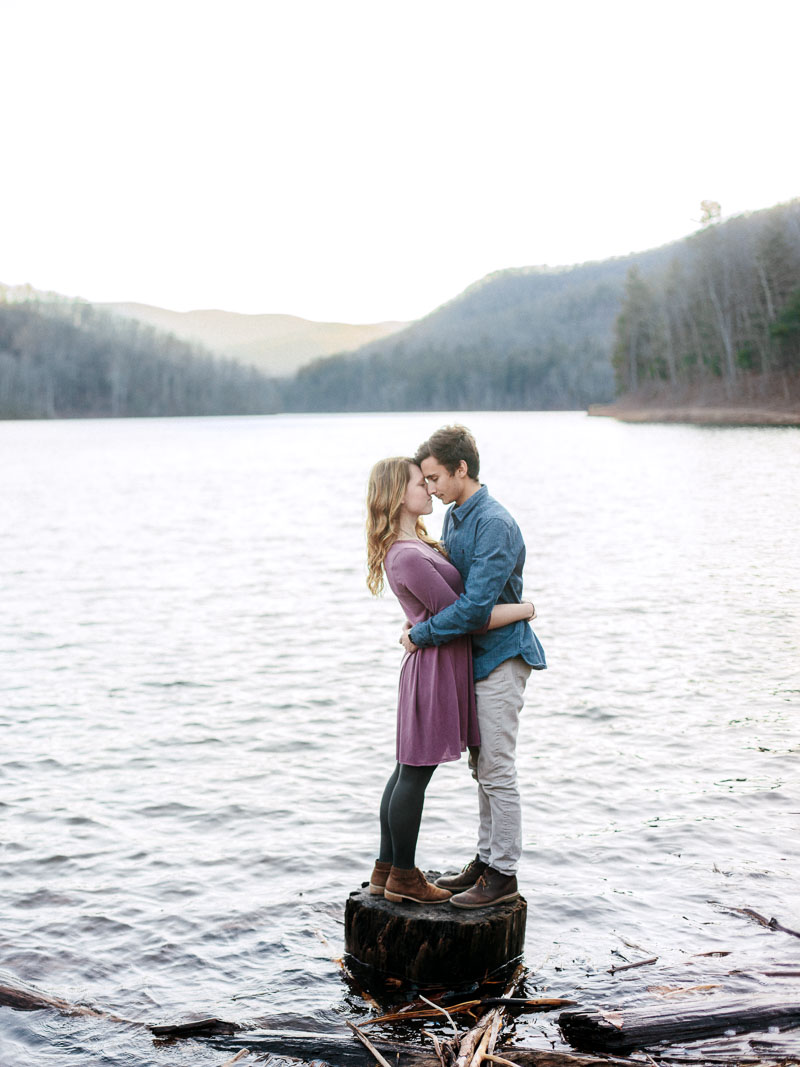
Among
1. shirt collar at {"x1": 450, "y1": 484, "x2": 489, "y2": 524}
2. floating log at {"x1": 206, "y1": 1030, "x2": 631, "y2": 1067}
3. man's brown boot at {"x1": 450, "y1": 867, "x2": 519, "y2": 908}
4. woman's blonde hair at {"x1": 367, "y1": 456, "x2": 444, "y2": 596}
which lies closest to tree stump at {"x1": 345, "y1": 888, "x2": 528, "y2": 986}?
man's brown boot at {"x1": 450, "y1": 867, "x2": 519, "y2": 908}

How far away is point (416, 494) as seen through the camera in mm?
4988

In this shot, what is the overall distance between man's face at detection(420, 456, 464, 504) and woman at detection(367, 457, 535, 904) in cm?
5

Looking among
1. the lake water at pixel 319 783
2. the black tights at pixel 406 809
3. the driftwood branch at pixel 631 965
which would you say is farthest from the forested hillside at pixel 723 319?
the black tights at pixel 406 809

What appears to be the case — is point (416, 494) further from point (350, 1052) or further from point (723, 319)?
point (723, 319)

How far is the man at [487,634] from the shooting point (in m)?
4.93

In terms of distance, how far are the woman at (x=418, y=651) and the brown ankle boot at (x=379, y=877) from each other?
9.4 inches

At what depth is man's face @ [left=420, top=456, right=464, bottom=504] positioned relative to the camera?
4992 mm

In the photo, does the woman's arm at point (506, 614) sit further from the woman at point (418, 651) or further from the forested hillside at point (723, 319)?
the forested hillside at point (723, 319)

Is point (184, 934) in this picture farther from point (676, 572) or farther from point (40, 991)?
point (676, 572)

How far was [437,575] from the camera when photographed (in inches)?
198

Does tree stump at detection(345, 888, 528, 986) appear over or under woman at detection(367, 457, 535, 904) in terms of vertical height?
under

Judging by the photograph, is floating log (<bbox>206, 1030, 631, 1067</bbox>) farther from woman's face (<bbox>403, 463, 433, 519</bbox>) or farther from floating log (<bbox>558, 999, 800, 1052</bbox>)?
woman's face (<bbox>403, 463, 433, 519</bbox>)

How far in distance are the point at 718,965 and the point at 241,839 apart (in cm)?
396

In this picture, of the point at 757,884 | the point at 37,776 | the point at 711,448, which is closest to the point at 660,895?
the point at 757,884
